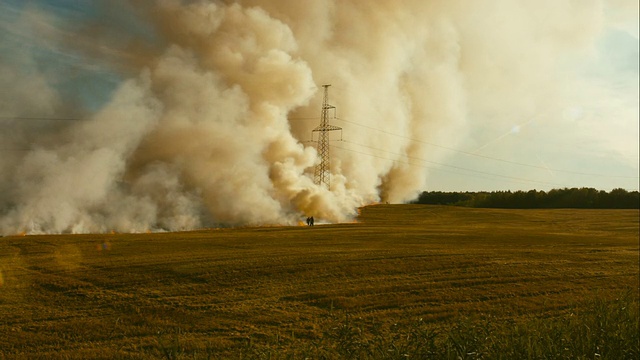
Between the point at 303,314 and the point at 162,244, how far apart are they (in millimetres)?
19716

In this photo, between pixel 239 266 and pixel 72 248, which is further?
pixel 72 248

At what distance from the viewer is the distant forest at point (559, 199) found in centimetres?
10069

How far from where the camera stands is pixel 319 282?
20812 mm

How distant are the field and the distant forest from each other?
76.4m

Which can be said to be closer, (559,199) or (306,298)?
(306,298)

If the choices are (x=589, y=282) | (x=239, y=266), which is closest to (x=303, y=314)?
(x=239, y=266)

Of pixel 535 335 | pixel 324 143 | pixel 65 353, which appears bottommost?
pixel 65 353

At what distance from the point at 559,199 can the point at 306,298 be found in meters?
105

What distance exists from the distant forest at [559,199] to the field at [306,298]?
76.4 meters

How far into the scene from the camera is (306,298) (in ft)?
59.8

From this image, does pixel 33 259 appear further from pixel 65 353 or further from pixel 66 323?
pixel 65 353

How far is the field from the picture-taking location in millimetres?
8109

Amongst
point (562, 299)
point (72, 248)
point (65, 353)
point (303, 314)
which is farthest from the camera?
point (72, 248)

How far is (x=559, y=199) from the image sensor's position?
10825 cm
